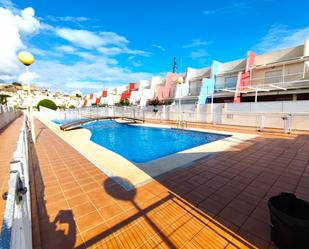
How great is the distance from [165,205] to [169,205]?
7 cm

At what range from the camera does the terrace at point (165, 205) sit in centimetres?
205

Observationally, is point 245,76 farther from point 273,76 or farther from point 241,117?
point 241,117

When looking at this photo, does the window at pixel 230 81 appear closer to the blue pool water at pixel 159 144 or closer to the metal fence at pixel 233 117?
the metal fence at pixel 233 117

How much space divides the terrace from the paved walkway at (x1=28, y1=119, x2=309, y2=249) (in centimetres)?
1

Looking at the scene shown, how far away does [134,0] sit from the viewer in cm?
1286

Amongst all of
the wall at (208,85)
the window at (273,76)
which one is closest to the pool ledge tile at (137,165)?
the wall at (208,85)

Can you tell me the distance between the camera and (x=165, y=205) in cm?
273

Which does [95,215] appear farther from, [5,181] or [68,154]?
[68,154]

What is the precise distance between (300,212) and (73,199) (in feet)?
11.5

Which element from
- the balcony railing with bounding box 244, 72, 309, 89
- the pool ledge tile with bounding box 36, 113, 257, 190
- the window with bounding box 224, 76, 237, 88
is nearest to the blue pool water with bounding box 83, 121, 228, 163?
the pool ledge tile with bounding box 36, 113, 257, 190

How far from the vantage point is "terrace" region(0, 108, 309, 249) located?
6.73 feet

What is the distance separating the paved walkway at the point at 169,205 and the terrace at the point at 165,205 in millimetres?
13

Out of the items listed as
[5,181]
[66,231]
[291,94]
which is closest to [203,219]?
[66,231]

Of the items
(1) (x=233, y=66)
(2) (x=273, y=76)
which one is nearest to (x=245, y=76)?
(1) (x=233, y=66)
